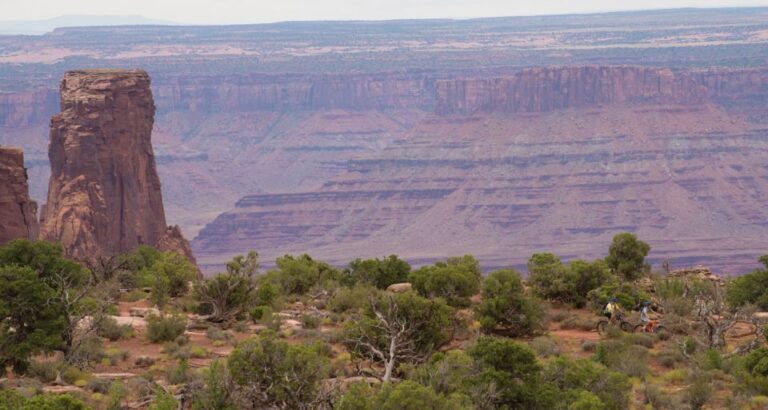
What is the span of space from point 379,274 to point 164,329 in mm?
12546

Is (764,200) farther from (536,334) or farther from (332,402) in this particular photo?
(332,402)

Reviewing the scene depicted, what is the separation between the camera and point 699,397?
35.4 m

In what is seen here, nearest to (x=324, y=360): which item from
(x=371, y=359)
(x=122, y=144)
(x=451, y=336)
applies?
(x=371, y=359)

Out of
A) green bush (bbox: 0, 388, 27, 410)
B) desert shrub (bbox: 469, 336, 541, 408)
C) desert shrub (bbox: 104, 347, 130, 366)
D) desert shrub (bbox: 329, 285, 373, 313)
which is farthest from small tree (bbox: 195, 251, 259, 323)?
green bush (bbox: 0, 388, 27, 410)

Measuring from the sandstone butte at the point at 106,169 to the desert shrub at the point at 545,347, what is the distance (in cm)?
4168

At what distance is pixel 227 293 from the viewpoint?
45500mm

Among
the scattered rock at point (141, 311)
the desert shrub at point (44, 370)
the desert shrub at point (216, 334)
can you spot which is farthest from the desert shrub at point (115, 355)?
the scattered rock at point (141, 311)

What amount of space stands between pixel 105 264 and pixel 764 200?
141 meters

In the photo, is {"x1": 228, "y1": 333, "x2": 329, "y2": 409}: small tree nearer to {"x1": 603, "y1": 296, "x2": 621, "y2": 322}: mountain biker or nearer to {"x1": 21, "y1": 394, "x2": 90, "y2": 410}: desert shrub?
{"x1": 21, "y1": 394, "x2": 90, "y2": 410}: desert shrub

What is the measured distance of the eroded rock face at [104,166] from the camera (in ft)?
268

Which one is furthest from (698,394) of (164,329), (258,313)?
(258,313)

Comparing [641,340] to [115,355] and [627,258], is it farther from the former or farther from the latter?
[627,258]

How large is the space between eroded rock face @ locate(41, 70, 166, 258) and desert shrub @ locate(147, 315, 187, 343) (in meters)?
37.4

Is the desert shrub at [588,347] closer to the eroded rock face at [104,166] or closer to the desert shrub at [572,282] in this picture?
the desert shrub at [572,282]
